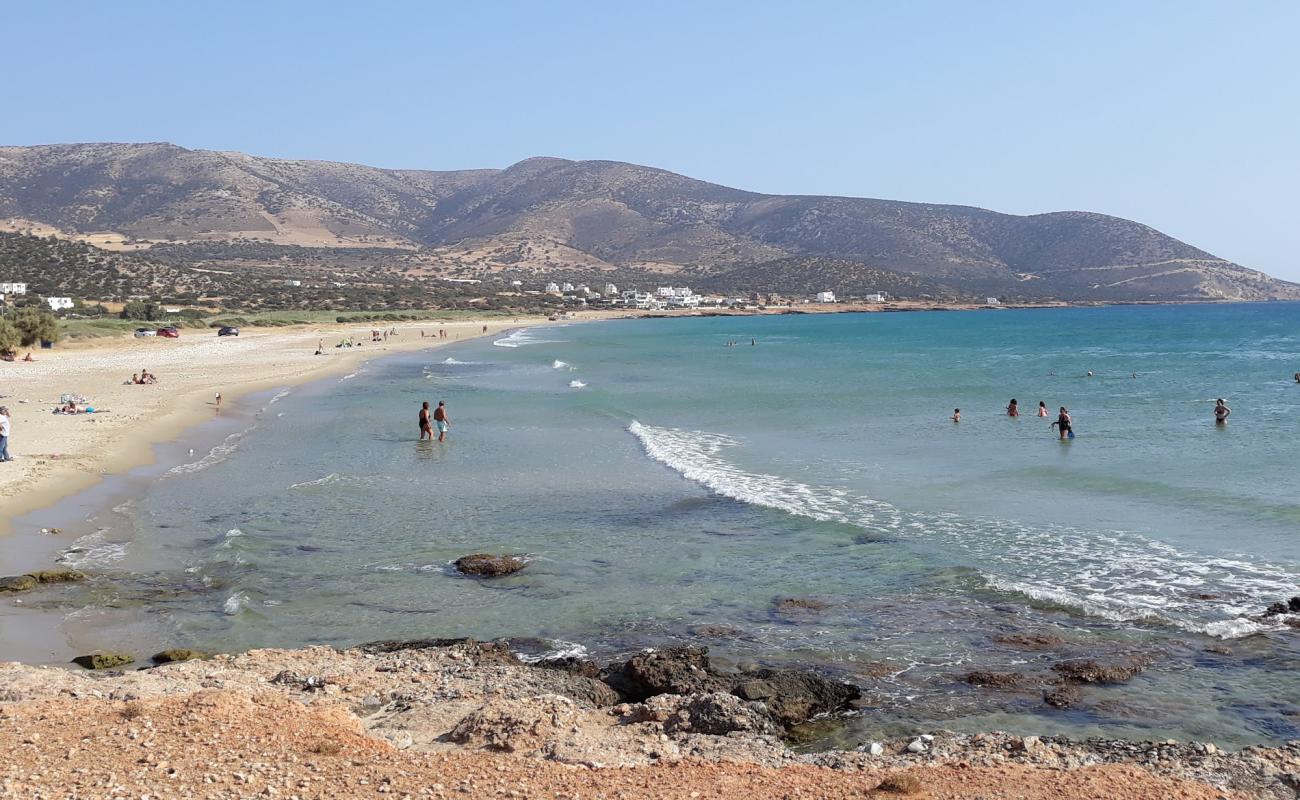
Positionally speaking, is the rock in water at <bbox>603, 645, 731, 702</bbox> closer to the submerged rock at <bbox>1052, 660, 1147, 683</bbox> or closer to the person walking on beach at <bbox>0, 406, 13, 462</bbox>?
the submerged rock at <bbox>1052, 660, 1147, 683</bbox>

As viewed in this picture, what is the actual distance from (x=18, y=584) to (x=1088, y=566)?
44.5ft

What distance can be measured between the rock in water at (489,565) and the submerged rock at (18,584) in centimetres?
511

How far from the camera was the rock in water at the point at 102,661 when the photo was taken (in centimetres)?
998

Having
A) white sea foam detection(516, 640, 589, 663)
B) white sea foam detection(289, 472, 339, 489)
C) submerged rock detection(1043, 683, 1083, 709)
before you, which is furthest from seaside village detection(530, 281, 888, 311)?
submerged rock detection(1043, 683, 1083, 709)

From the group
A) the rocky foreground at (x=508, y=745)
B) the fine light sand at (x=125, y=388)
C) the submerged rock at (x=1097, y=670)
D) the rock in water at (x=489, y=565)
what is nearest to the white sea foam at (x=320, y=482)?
the fine light sand at (x=125, y=388)

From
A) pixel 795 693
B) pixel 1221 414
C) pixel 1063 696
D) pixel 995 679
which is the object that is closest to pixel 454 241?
pixel 1221 414

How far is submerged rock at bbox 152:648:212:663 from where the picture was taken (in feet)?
33.5

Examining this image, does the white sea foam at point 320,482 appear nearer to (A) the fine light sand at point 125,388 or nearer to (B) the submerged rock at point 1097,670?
(A) the fine light sand at point 125,388

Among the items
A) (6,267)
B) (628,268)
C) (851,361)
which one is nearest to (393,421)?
(851,361)

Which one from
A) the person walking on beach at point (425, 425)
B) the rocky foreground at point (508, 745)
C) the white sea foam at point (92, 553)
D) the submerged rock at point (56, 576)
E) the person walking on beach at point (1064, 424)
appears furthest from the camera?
the person walking on beach at point (425, 425)

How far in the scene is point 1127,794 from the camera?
6895mm

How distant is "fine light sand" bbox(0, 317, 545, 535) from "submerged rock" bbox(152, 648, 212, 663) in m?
7.08

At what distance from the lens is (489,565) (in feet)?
45.1

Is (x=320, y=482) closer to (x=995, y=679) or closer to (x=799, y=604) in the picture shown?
(x=799, y=604)
